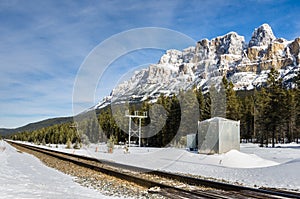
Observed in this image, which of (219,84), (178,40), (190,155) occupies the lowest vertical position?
(190,155)

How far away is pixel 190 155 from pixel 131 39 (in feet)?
45.1

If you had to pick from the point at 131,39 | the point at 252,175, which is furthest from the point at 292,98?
the point at 131,39

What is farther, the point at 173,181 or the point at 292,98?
the point at 292,98

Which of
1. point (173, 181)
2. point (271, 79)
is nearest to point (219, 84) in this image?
point (271, 79)

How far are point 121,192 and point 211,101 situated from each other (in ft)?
127

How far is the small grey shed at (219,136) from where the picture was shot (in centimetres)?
2416

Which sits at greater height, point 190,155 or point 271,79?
point 271,79

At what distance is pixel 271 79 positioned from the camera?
46.3 metres

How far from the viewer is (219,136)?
79.9 ft

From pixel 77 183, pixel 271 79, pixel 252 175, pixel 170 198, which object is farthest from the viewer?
pixel 271 79

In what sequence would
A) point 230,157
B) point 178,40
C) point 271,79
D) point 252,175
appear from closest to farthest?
1. point 178,40
2. point 252,175
3. point 230,157
4. point 271,79

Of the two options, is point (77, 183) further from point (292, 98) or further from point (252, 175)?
point (292, 98)

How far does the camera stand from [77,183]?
11.7 m

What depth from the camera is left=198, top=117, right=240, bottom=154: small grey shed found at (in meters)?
24.2
